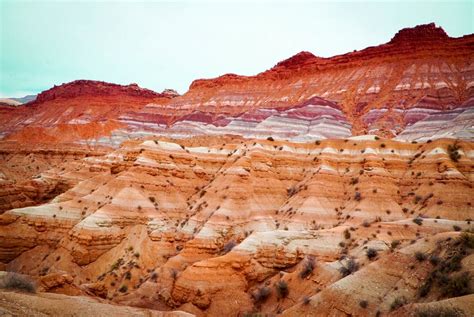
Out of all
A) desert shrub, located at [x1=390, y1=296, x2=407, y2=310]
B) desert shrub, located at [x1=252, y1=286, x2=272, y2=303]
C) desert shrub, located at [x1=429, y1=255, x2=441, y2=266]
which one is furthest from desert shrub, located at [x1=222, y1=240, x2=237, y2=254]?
desert shrub, located at [x1=429, y1=255, x2=441, y2=266]

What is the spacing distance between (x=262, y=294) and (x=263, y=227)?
9.21 m

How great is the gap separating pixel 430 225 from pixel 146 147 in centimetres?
2807

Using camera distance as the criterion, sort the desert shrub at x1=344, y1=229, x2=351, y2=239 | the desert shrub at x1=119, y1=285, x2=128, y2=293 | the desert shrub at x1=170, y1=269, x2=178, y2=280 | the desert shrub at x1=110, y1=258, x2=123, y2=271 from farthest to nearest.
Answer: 1. the desert shrub at x1=110, y1=258, x2=123, y2=271
2. the desert shrub at x1=119, y1=285, x2=128, y2=293
3. the desert shrub at x1=170, y1=269, x2=178, y2=280
4. the desert shrub at x1=344, y1=229, x2=351, y2=239

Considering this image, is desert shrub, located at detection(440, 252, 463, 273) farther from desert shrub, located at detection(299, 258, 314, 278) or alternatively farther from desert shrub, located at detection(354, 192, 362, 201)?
desert shrub, located at detection(354, 192, 362, 201)

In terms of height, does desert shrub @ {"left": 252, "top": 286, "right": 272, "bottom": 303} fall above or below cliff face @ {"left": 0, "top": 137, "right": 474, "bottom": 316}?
below

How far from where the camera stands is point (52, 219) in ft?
108

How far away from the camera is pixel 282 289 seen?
810 inches

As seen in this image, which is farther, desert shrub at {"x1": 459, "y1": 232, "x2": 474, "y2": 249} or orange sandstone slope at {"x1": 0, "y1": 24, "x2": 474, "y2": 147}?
orange sandstone slope at {"x1": 0, "y1": 24, "x2": 474, "y2": 147}

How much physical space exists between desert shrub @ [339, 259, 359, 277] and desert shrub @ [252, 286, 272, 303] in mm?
4912

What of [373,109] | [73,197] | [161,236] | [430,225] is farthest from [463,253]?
[373,109]

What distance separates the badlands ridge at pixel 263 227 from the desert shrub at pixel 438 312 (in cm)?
4

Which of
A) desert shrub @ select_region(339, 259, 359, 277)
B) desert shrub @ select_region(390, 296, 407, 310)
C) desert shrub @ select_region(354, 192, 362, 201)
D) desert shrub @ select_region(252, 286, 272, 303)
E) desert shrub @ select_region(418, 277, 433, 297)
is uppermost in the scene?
desert shrub @ select_region(354, 192, 362, 201)

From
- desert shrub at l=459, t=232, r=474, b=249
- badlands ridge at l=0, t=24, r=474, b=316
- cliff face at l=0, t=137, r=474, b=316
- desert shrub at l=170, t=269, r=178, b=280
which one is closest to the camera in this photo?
desert shrub at l=459, t=232, r=474, b=249

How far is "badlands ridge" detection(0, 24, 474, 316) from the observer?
15.4 meters
